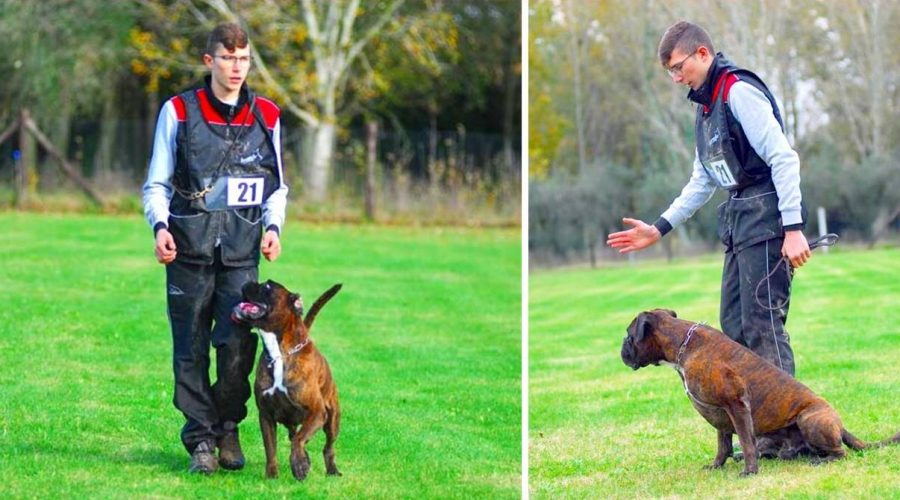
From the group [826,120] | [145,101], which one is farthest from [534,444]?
[145,101]

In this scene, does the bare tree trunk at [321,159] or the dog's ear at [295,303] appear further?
the bare tree trunk at [321,159]

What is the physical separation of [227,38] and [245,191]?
0.70 metres

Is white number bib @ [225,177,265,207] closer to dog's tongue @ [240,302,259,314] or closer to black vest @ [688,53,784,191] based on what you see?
dog's tongue @ [240,302,259,314]

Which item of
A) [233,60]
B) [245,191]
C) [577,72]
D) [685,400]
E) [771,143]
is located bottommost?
[685,400]

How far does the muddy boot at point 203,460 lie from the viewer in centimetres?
611

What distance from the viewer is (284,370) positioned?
5.89 meters

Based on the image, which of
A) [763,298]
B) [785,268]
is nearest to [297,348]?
[763,298]

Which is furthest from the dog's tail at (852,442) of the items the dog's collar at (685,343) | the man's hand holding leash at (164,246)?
the man's hand holding leash at (164,246)

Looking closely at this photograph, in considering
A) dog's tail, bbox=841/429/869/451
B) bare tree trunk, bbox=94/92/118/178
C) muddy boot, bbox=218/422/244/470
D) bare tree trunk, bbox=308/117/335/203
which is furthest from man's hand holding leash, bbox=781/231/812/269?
bare tree trunk, bbox=94/92/118/178

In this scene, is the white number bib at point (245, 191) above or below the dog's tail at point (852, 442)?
above

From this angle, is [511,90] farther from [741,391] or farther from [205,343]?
[741,391]

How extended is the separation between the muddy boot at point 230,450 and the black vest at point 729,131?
253 cm

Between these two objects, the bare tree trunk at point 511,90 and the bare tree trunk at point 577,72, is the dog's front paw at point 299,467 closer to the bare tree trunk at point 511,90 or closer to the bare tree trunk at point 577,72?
the bare tree trunk at point 577,72

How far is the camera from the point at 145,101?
31703mm
